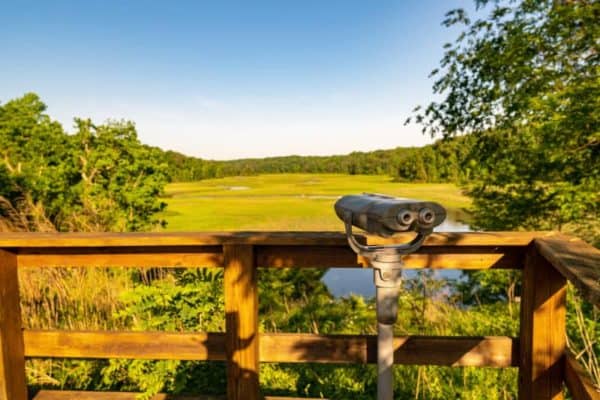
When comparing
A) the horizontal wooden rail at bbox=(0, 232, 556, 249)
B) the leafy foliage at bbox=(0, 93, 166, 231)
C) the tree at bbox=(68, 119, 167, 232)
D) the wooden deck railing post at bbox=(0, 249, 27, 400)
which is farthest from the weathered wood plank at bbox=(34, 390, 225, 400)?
the tree at bbox=(68, 119, 167, 232)

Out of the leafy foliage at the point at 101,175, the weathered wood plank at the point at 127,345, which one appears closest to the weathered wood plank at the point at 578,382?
the weathered wood plank at the point at 127,345

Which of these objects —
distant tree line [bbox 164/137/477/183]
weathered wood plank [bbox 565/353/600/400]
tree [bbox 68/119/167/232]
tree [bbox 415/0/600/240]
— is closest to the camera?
weathered wood plank [bbox 565/353/600/400]

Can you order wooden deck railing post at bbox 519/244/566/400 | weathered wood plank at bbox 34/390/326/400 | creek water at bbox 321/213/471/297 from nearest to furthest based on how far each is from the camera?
1. wooden deck railing post at bbox 519/244/566/400
2. weathered wood plank at bbox 34/390/326/400
3. creek water at bbox 321/213/471/297

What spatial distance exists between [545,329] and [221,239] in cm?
130

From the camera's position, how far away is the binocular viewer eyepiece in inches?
39.4

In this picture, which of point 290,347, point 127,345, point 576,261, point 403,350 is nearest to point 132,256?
point 127,345

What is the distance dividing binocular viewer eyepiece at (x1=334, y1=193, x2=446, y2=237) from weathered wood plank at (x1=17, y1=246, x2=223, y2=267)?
0.70 m

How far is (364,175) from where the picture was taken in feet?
251

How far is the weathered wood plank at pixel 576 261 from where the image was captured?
2.64 feet

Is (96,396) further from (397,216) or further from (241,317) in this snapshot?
(397,216)

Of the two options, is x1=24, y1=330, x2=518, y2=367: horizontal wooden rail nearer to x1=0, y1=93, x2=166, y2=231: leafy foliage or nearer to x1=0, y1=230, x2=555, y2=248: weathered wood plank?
x1=0, y1=230, x2=555, y2=248: weathered wood plank

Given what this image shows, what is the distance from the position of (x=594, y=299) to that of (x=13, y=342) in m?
2.16

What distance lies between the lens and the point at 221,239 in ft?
4.69

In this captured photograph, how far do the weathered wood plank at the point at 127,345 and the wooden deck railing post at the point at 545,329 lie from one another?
4.06 ft
